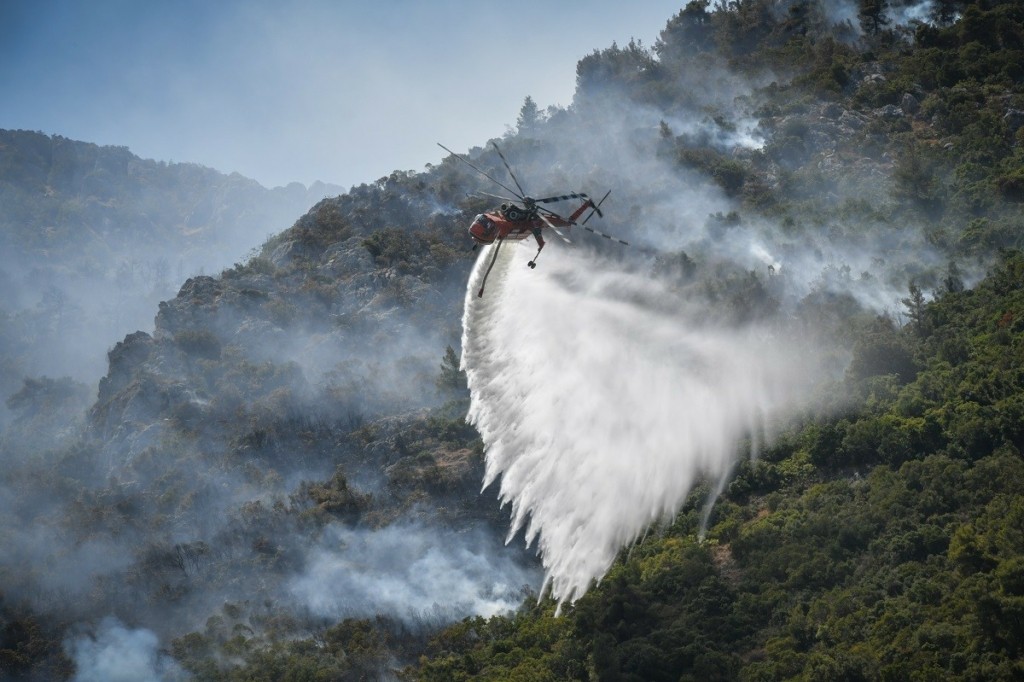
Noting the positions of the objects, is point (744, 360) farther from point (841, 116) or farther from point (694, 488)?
point (841, 116)

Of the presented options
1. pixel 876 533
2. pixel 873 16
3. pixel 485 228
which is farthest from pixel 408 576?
pixel 873 16

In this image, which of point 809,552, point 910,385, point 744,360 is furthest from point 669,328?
point 809,552

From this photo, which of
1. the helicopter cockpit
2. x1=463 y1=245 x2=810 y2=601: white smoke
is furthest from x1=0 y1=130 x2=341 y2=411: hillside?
the helicopter cockpit

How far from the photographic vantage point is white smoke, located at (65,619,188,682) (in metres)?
52.8

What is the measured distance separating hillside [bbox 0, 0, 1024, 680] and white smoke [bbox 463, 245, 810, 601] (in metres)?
0.31

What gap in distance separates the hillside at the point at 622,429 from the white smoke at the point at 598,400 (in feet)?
1.01

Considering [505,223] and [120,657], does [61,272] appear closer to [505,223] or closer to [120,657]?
[120,657]

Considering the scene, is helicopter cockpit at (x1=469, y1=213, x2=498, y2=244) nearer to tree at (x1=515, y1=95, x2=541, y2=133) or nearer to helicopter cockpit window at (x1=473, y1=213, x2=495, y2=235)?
helicopter cockpit window at (x1=473, y1=213, x2=495, y2=235)

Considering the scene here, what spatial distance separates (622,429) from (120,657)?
2930 cm

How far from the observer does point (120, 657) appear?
54375 millimetres

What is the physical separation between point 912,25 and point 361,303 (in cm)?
5539

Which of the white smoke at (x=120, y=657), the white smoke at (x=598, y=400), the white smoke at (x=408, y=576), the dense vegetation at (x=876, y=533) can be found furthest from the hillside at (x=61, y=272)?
the dense vegetation at (x=876, y=533)

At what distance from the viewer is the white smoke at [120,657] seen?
5275 cm

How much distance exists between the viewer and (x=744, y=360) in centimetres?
5697
